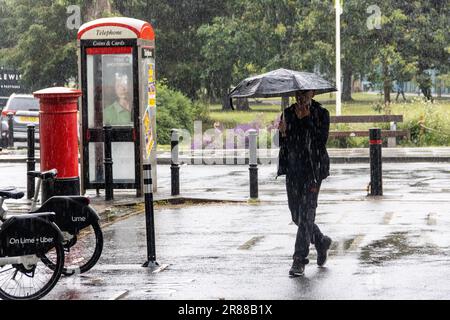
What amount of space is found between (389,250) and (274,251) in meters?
1.24

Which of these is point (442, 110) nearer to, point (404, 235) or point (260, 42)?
point (260, 42)

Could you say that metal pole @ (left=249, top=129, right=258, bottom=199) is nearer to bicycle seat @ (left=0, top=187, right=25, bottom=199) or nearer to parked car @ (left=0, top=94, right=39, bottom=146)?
bicycle seat @ (left=0, top=187, right=25, bottom=199)

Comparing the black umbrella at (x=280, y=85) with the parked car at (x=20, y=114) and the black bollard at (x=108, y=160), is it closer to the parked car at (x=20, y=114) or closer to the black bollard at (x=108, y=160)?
the black bollard at (x=108, y=160)

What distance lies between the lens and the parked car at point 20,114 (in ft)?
110

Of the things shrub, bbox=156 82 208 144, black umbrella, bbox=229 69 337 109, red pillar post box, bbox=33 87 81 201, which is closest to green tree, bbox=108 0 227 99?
shrub, bbox=156 82 208 144

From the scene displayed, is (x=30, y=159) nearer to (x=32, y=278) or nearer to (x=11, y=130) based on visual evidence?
(x=32, y=278)

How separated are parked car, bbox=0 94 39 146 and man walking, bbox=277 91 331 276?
2345 centimetres

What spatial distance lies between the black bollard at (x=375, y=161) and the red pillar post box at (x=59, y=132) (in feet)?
16.1

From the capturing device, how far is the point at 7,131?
111 feet

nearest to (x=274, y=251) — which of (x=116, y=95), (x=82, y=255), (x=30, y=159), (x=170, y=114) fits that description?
(x=82, y=255)

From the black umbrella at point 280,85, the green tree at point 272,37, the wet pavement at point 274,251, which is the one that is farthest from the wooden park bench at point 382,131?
the black umbrella at point 280,85

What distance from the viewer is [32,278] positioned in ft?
32.3
